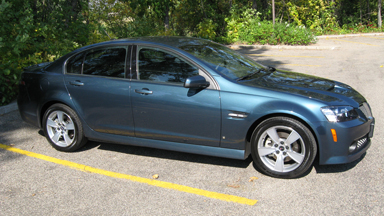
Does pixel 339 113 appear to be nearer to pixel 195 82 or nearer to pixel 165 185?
pixel 195 82

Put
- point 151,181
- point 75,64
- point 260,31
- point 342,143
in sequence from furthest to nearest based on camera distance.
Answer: point 260,31 → point 75,64 → point 151,181 → point 342,143

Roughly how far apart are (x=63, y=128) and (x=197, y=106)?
7.25 feet


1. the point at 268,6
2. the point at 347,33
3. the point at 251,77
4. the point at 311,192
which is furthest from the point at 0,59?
the point at 347,33

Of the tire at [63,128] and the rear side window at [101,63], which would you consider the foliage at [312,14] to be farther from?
the tire at [63,128]

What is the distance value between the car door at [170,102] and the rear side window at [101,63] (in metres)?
Result: 0.26

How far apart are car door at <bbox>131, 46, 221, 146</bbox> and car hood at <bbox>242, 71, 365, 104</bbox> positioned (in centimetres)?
61

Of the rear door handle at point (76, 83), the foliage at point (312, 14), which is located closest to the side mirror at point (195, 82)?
the rear door handle at point (76, 83)

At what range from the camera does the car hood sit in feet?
12.8

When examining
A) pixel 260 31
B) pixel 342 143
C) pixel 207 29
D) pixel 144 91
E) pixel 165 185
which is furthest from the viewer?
pixel 207 29

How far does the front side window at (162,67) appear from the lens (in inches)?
167

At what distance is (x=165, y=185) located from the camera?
3.99m

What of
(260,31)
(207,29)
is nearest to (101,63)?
(260,31)

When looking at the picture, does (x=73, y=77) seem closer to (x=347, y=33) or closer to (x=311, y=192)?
(x=311, y=192)

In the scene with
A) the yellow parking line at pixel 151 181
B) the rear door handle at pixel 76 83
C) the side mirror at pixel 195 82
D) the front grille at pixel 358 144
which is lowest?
the yellow parking line at pixel 151 181
